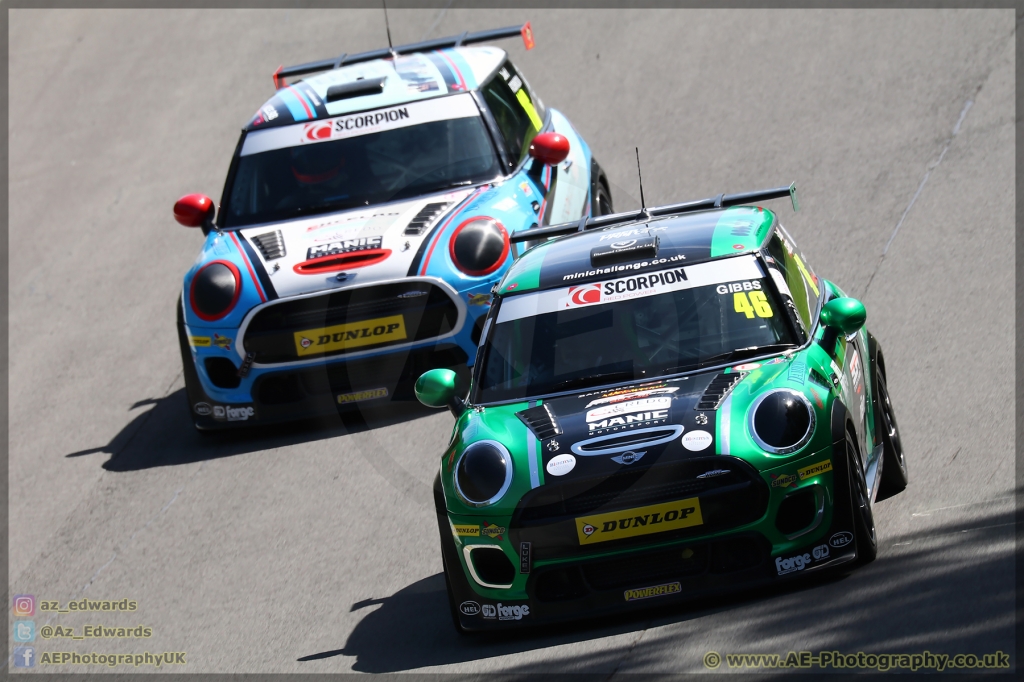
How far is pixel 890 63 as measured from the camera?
1401 cm

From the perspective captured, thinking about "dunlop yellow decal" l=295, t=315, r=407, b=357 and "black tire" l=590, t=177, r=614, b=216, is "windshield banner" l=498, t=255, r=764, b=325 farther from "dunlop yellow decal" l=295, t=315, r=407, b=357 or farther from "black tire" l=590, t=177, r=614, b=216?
"black tire" l=590, t=177, r=614, b=216

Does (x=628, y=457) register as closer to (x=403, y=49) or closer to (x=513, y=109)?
(x=513, y=109)

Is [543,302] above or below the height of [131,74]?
above

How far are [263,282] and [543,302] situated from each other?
3.23 m

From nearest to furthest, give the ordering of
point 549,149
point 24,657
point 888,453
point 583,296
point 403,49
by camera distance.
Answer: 1. point 583,296
2. point 888,453
3. point 24,657
4. point 549,149
5. point 403,49

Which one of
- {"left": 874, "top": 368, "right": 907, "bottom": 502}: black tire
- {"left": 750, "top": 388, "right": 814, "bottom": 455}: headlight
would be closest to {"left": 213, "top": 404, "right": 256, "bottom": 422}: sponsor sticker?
{"left": 874, "top": 368, "right": 907, "bottom": 502}: black tire

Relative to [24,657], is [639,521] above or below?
above

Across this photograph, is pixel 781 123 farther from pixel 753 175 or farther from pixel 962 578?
pixel 962 578

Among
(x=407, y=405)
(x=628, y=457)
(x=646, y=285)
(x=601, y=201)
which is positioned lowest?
(x=407, y=405)

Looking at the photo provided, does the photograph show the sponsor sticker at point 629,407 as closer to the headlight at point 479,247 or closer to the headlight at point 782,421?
the headlight at point 782,421

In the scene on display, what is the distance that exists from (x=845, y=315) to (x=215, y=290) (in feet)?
15.5

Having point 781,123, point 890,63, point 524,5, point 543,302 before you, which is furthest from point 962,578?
point 524,5

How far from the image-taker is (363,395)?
9234 mm

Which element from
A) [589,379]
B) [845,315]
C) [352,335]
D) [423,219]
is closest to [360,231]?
[423,219]
